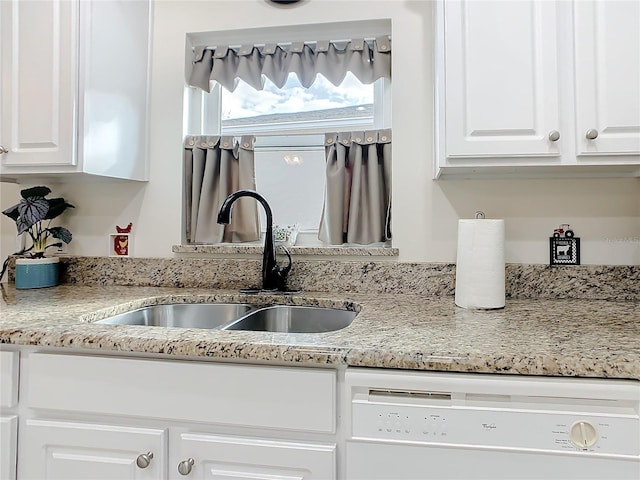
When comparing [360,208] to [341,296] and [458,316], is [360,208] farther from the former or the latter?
[458,316]

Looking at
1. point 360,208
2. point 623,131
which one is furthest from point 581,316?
point 360,208

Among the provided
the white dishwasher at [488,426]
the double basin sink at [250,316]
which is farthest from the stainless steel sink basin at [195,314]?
the white dishwasher at [488,426]

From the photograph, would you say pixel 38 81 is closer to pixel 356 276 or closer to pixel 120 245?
pixel 120 245

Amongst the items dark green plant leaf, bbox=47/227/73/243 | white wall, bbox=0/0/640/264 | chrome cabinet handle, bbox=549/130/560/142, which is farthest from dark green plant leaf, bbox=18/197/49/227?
chrome cabinet handle, bbox=549/130/560/142

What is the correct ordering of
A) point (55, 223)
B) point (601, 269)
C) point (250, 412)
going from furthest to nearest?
point (55, 223) < point (601, 269) < point (250, 412)

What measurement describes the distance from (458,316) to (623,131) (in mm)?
700

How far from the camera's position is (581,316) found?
1.14 meters

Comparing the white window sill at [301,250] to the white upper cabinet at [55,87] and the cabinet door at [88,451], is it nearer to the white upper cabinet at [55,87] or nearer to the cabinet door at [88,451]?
the white upper cabinet at [55,87]

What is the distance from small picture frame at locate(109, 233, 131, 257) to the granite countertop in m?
0.46

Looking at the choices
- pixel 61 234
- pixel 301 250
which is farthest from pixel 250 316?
pixel 61 234

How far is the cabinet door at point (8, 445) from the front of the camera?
0.96 metres

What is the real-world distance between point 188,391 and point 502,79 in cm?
118

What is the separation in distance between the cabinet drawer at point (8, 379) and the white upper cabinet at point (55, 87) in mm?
701

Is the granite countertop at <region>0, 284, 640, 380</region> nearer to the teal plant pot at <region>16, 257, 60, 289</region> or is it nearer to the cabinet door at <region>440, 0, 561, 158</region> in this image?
the teal plant pot at <region>16, 257, 60, 289</region>
